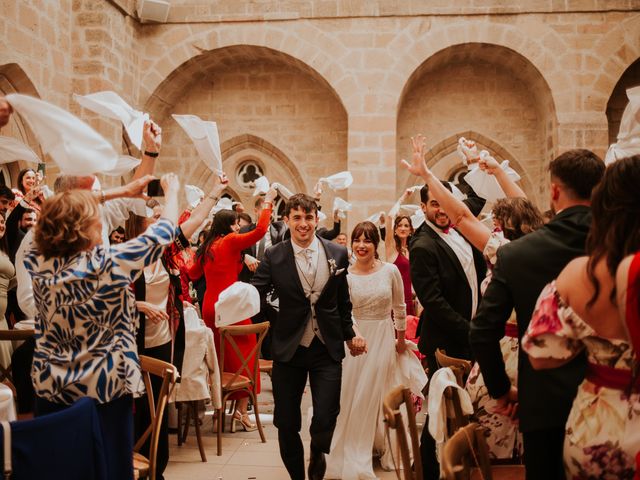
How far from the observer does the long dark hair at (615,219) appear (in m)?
1.84

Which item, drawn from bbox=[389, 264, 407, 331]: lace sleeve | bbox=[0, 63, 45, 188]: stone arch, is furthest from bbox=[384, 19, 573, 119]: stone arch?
bbox=[389, 264, 407, 331]: lace sleeve

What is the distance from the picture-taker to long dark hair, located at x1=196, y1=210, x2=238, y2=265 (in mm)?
5672

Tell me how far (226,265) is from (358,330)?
4.90 feet

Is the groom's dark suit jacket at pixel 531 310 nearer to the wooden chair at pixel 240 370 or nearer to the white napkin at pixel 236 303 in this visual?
the white napkin at pixel 236 303

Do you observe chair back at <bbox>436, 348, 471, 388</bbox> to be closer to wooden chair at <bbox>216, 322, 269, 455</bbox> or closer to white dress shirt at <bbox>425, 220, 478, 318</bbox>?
white dress shirt at <bbox>425, 220, 478, 318</bbox>

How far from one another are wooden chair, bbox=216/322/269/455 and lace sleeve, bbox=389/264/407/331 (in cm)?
107

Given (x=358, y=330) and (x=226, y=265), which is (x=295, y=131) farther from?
(x=358, y=330)

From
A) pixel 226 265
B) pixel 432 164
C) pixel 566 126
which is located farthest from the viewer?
pixel 432 164

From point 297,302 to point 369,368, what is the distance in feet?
2.95

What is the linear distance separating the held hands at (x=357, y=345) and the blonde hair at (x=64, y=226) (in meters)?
2.16

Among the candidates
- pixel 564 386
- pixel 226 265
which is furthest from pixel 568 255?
pixel 226 265

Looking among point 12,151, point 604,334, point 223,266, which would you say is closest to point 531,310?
point 604,334

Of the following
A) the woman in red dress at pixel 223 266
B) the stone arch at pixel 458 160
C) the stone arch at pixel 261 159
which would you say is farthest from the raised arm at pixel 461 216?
the stone arch at pixel 261 159

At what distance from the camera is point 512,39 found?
10445 mm
